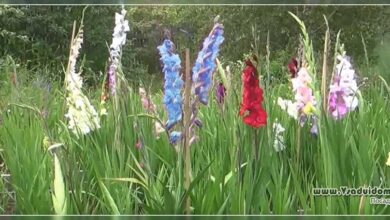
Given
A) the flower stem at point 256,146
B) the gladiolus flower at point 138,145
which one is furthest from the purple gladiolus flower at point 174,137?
the flower stem at point 256,146

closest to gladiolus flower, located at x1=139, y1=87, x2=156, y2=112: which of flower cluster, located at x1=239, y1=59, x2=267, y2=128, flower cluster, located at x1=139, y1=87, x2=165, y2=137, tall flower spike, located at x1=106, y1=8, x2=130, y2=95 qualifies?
flower cluster, located at x1=139, y1=87, x2=165, y2=137

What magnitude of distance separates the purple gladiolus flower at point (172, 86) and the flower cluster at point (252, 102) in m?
0.33

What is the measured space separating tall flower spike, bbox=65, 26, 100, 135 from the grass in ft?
0.13

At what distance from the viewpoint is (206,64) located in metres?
3.97

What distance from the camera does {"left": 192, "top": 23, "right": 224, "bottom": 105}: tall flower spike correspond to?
156 inches

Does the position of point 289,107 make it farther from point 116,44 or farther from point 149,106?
point 116,44

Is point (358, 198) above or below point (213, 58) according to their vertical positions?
below

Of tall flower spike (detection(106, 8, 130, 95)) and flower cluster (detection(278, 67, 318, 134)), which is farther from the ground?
tall flower spike (detection(106, 8, 130, 95))

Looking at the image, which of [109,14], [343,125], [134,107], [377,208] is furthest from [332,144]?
[109,14]

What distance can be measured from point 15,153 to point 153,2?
3.58 feet

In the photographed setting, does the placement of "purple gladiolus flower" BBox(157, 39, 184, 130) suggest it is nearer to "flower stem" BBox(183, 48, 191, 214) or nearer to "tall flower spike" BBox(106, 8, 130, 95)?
"flower stem" BBox(183, 48, 191, 214)

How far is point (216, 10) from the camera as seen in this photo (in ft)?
13.1

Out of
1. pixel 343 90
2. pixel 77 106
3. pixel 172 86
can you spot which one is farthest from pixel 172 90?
pixel 343 90

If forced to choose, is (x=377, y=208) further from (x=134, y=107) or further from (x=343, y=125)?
(x=134, y=107)
